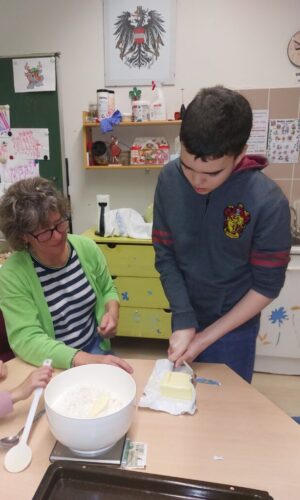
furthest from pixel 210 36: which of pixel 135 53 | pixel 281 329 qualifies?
pixel 281 329

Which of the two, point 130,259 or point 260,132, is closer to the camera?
point 130,259

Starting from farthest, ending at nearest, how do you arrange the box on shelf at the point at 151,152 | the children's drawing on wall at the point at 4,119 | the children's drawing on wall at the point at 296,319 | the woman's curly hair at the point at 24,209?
the children's drawing on wall at the point at 4,119 < the box on shelf at the point at 151,152 < the children's drawing on wall at the point at 296,319 < the woman's curly hair at the point at 24,209

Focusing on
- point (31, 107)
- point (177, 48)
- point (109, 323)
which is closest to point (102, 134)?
point (31, 107)

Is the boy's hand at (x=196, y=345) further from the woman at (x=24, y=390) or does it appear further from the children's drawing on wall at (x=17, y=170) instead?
the children's drawing on wall at (x=17, y=170)

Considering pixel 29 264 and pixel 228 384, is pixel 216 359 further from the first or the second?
pixel 29 264

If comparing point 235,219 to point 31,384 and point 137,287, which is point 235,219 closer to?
point 31,384

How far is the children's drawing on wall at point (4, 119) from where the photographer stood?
2662mm

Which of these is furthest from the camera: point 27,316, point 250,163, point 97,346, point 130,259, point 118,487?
point 130,259

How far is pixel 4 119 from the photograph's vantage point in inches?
105

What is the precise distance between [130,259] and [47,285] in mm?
1138

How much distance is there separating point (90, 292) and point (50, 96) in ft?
6.05

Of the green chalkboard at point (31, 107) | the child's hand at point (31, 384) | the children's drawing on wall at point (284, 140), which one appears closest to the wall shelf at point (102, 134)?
the green chalkboard at point (31, 107)

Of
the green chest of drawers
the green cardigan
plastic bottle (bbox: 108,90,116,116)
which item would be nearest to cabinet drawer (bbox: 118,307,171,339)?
the green chest of drawers

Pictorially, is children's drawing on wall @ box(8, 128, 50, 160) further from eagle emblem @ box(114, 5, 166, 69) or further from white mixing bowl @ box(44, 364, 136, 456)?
white mixing bowl @ box(44, 364, 136, 456)
